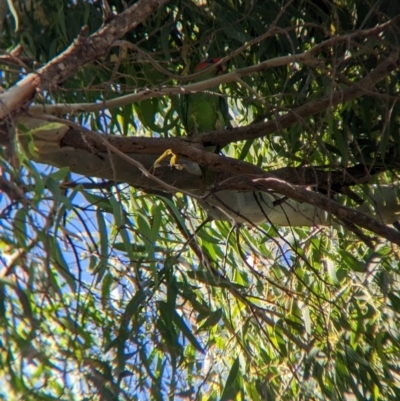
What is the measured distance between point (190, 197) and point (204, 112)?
839 mm

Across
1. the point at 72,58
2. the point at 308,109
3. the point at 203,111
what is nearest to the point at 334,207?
the point at 308,109

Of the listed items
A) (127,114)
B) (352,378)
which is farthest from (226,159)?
(352,378)

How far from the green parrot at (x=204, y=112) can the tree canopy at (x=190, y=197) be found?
0.07 m

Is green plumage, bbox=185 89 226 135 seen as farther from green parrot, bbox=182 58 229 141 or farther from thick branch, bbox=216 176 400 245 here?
thick branch, bbox=216 176 400 245

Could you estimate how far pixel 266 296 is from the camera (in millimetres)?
2445

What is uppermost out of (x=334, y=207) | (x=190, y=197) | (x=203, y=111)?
(x=203, y=111)

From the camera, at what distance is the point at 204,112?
2.74m

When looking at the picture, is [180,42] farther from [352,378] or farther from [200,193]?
[352,378]

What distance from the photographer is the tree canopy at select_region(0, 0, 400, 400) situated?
4.40 feet

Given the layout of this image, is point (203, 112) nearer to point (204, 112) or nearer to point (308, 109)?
point (204, 112)

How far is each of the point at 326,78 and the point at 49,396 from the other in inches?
49.7

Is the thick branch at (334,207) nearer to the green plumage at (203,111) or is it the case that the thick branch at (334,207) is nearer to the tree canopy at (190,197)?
the tree canopy at (190,197)

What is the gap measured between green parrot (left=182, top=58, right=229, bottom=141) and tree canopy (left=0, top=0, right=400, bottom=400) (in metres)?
0.07

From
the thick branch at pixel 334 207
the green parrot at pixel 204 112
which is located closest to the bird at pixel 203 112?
the green parrot at pixel 204 112
